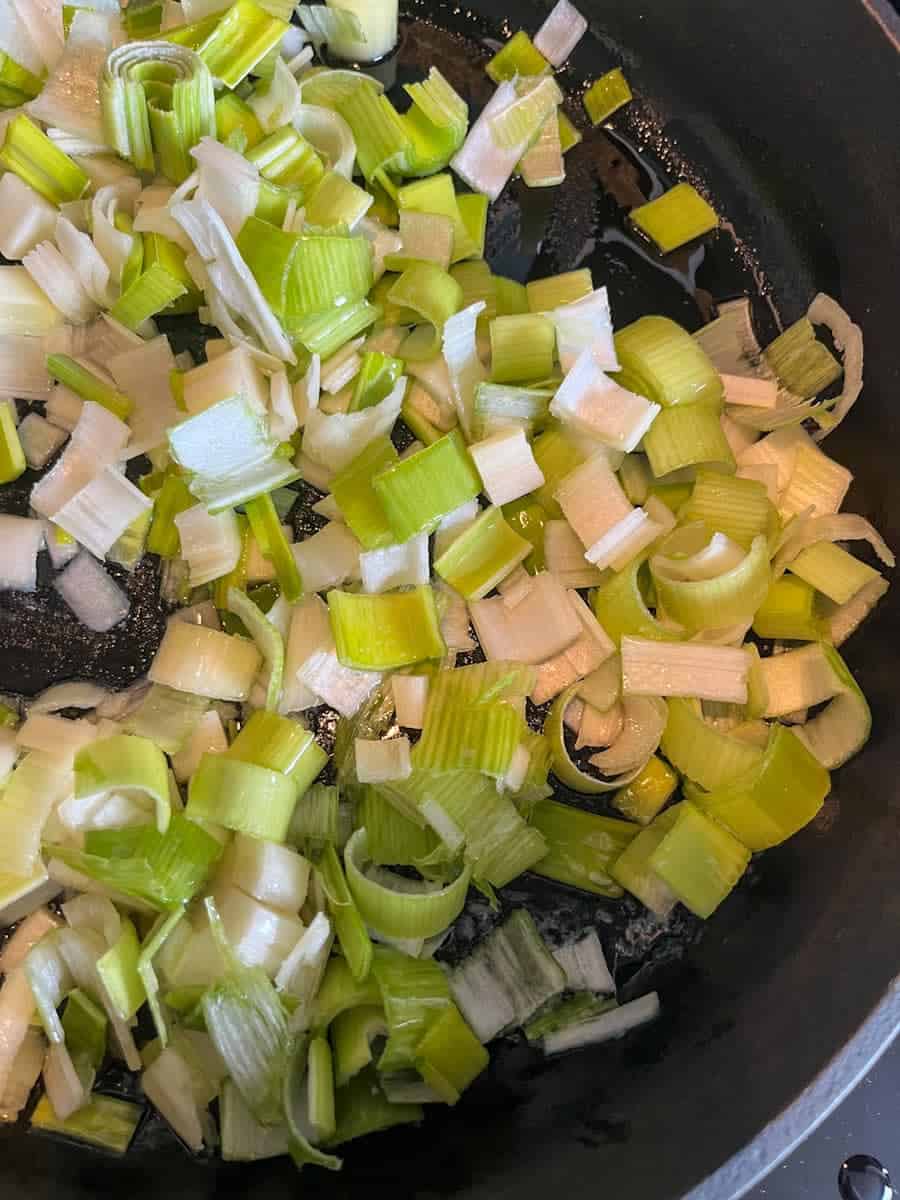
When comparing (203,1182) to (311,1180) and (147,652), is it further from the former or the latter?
(147,652)

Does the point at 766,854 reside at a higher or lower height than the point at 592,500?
lower

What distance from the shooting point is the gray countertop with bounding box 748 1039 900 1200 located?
1115mm

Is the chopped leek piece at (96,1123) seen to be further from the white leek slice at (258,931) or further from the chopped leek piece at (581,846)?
the chopped leek piece at (581,846)

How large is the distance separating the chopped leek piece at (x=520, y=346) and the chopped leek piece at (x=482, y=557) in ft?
0.62

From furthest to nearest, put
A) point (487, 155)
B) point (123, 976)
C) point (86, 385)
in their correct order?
Result: point (487, 155) < point (86, 385) < point (123, 976)

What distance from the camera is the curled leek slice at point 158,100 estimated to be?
123 cm

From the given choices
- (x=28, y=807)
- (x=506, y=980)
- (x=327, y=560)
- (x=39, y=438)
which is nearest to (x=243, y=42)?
(x=39, y=438)

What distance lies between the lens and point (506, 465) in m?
1.23

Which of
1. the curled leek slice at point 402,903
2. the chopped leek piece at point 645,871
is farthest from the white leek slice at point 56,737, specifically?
the chopped leek piece at point 645,871

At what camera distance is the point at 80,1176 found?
43.8 inches

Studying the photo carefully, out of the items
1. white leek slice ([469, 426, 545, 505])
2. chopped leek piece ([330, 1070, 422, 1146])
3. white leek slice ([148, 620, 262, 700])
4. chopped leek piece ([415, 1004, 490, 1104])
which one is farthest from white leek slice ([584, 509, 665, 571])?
chopped leek piece ([330, 1070, 422, 1146])

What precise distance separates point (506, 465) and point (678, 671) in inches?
13.0

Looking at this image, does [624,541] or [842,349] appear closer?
[624,541]

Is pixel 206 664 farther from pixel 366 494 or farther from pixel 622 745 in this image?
pixel 622 745
